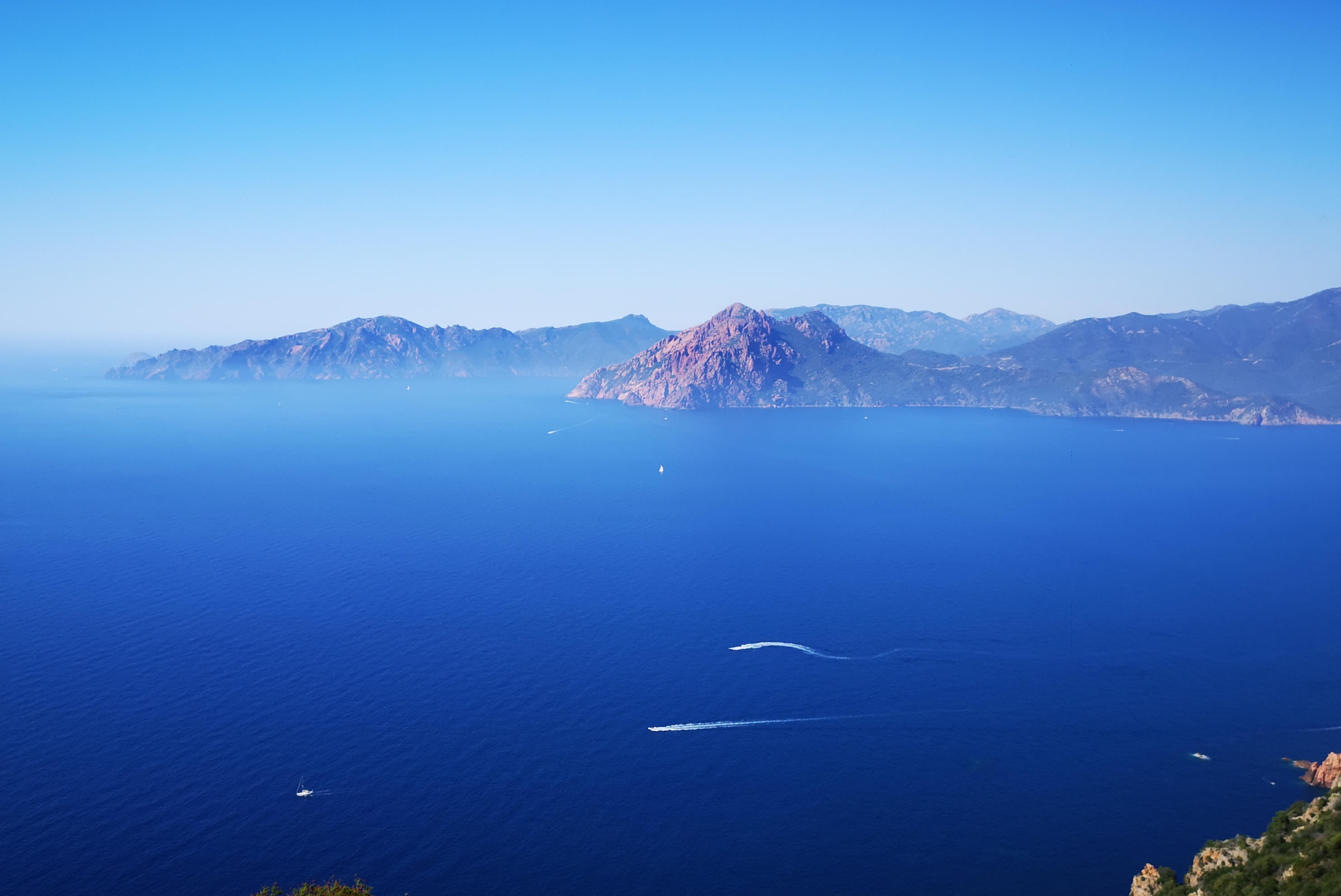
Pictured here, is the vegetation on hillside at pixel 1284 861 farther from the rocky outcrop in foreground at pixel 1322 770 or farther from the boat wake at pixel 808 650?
the boat wake at pixel 808 650

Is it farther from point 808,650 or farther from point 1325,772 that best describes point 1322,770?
point 808,650

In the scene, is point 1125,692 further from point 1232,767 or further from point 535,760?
point 535,760

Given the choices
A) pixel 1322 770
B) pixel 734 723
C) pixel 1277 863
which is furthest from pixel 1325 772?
pixel 734 723

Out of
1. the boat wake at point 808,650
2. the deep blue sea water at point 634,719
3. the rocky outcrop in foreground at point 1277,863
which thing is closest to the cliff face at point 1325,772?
the deep blue sea water at point 634,719

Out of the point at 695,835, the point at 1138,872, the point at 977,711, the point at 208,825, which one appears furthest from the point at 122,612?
the point at 1138,872

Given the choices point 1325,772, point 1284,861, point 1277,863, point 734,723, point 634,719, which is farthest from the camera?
point 634,719
